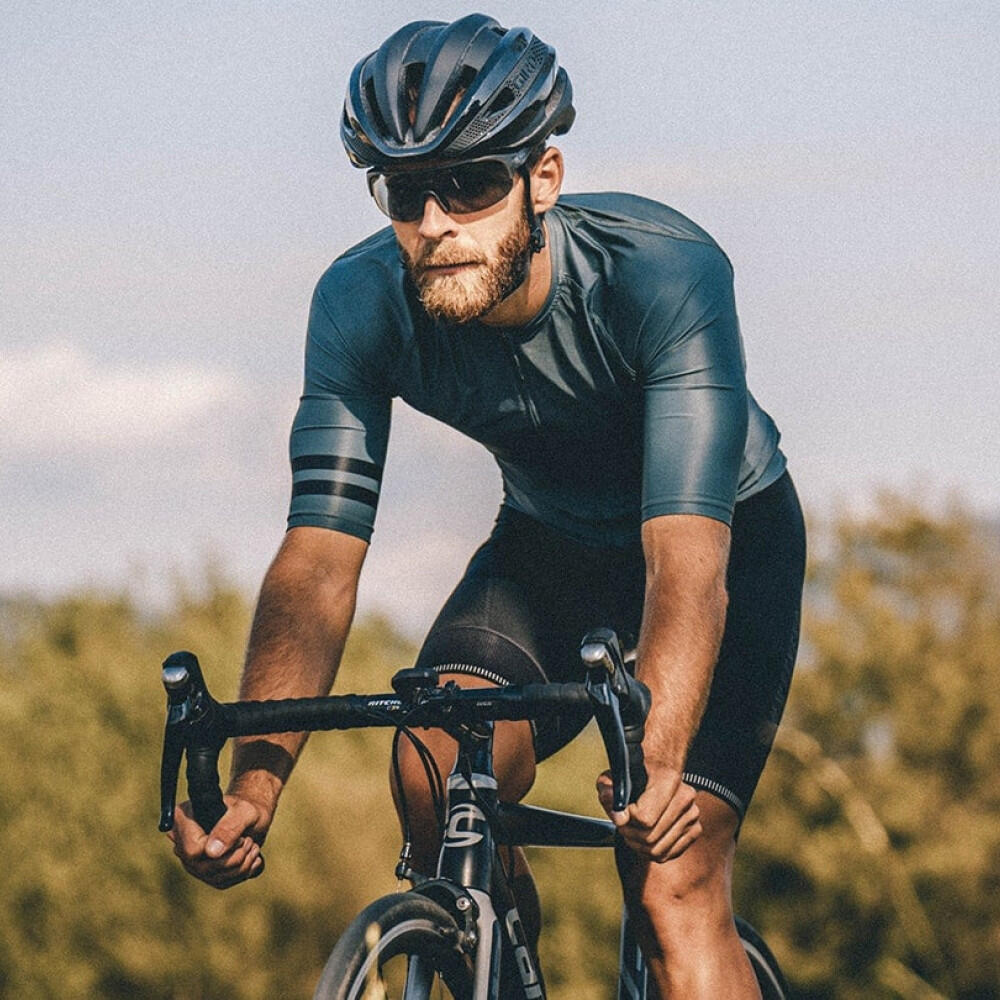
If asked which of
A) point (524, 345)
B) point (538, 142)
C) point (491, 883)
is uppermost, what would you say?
point (538, 142)

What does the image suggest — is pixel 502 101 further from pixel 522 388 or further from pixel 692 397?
pixel 692 397

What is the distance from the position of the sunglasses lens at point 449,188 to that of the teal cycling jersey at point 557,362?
0.32m

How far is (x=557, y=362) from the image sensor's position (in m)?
4.86

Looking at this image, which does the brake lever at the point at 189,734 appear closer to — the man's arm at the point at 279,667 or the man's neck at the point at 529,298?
the man's arm at the point at 279,667

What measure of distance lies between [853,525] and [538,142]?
5212 cm

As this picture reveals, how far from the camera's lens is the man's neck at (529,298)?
475 cm

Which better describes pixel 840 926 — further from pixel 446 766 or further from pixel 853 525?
pixel 446 766

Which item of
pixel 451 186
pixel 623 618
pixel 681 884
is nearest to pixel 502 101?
pixel 451 186

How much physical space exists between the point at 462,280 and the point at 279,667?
41.0 inches

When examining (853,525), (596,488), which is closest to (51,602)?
(853,525)

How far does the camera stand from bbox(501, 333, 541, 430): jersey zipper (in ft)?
15.9

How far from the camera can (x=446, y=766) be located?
15.4ft

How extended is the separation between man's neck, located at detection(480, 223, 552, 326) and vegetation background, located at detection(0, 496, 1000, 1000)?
1516 inches

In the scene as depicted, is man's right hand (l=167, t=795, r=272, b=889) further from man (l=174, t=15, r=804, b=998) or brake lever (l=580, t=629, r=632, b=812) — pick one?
brake lever (l=580, t=629, r=632, b=812)
